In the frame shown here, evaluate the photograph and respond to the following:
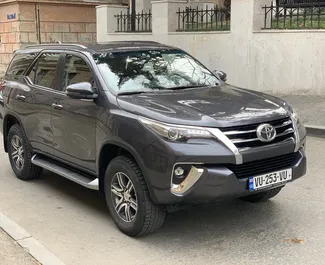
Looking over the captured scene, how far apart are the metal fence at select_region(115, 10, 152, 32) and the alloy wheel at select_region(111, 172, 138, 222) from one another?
11.4 m

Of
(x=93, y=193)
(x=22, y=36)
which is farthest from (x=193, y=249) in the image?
(x=22, y=36)

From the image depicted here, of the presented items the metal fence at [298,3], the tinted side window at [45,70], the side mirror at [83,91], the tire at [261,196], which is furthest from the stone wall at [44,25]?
the tire at [261,196]

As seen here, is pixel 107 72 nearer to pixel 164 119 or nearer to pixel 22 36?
pixel 164 119

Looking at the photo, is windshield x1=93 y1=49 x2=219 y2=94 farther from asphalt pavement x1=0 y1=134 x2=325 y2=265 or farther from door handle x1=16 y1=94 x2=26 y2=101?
door handle x1=16 y1=94 x2=26 y2=101

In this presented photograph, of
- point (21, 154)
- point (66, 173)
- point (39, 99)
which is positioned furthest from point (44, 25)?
point (66, 173)

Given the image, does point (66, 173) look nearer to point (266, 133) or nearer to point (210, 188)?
point (210, 188)

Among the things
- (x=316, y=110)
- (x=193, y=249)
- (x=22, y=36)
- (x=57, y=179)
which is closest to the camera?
(x=193, y=249)

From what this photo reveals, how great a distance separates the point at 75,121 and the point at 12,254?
1574mm

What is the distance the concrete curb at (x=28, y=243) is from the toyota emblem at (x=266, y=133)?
1973mm

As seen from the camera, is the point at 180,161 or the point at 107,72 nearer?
the point at 180,161

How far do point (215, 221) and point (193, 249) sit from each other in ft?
2.29

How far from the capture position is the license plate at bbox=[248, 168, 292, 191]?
13.8 feet

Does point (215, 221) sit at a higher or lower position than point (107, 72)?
lower

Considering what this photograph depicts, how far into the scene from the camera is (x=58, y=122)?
5.54 m
